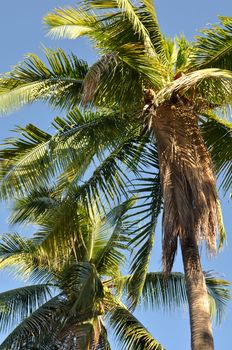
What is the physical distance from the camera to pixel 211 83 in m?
11.8

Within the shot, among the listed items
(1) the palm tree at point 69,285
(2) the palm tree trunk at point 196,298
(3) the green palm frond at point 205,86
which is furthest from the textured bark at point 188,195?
(1) the palm tree at point 69,285

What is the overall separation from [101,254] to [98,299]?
78.5 inches

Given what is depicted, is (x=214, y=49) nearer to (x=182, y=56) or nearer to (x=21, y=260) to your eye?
(x=182, y=56)

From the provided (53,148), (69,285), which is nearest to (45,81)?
(53,148)

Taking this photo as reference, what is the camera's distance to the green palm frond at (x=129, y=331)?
14.8m

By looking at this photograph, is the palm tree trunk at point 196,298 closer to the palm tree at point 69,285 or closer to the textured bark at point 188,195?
the textured bark at point 188,195

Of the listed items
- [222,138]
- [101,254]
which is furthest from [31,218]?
[222,138]

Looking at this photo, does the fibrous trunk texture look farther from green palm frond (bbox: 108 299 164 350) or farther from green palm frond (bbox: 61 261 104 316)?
green palm frond (bbox: 108 299 164 350)

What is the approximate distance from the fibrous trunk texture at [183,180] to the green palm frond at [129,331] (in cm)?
432

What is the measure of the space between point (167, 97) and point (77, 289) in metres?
5.15

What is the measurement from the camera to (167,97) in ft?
37.1

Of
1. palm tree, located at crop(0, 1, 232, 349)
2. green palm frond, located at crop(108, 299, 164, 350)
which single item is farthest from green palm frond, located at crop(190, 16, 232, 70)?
green palm frond, located at crop(108, 299, 164, 350)

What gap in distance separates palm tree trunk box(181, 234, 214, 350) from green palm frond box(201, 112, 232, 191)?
2.28 meters

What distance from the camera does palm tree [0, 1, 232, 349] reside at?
10750mm
